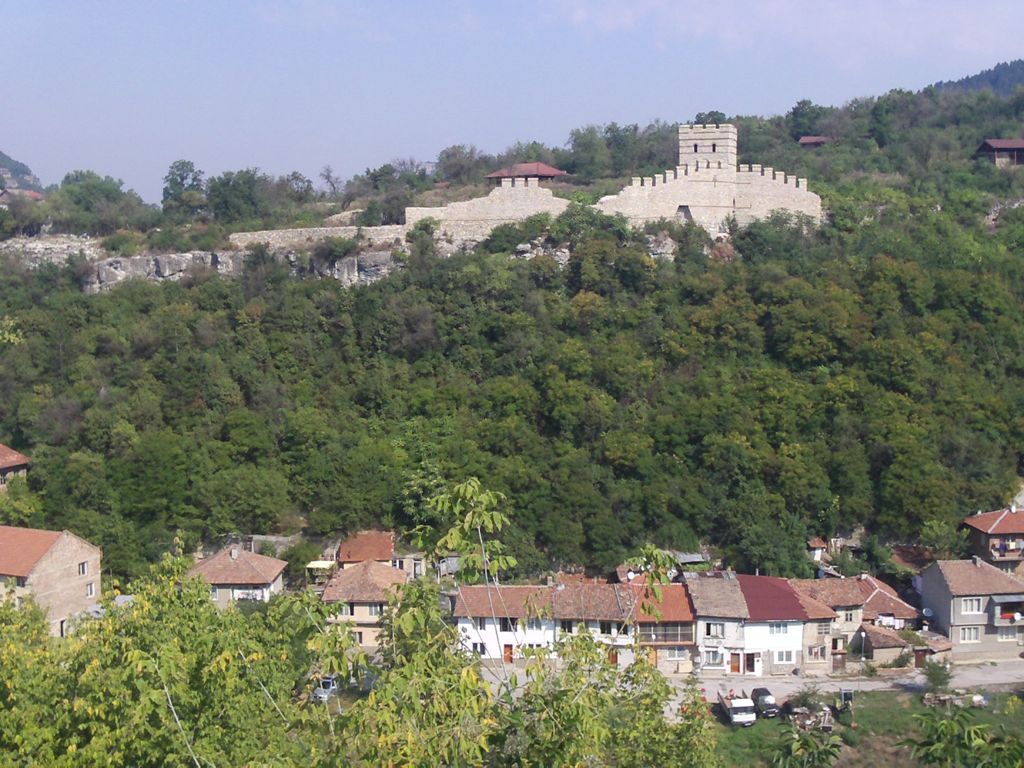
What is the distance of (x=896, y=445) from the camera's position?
2352cm

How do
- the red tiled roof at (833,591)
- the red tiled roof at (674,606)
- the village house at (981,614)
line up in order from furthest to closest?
the village house at (981,614) < the red tiled roof at (833,591) < the red tiled roof at (674,606)

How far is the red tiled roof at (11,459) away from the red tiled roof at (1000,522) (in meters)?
19.3

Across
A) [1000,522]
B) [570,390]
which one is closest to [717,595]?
[1000,522]

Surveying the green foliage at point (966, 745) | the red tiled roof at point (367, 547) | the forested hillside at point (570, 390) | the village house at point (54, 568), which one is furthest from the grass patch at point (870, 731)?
the village house at point (54, 568)

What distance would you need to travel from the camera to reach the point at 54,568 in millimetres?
20938

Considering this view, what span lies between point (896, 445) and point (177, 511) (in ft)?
46.3

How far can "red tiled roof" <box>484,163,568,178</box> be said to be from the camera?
114ft

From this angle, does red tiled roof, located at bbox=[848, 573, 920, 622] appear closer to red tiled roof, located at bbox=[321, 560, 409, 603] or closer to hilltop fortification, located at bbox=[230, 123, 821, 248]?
red tiled roof, located at bbox=[321, 560, 409, 603]

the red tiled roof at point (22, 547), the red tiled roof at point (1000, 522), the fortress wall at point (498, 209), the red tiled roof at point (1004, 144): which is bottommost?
the red tiled roof at point (1000, 522)

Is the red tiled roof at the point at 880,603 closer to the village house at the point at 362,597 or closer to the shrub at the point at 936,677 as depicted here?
the shrub at the point at 936,677

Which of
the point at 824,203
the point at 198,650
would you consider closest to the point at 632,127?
the point at 824,203

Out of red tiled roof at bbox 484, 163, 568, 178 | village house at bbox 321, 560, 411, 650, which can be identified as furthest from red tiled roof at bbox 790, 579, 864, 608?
red tiled roof at bbox 484, 163, 568, 178

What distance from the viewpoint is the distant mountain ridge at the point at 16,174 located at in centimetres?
12114

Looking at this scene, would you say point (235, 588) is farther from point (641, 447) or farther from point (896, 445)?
point (896, 445)
